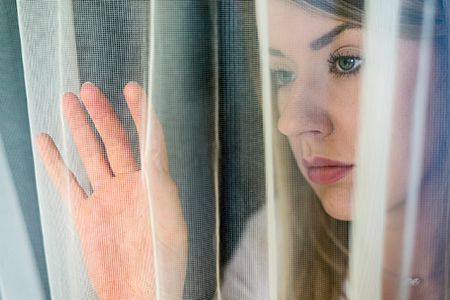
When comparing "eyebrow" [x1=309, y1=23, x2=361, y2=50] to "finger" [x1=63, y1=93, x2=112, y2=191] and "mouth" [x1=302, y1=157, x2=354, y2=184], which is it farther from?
"finger" [x1=63, y1=93, x2=112, y2=191]

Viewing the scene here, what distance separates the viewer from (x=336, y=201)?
666mm

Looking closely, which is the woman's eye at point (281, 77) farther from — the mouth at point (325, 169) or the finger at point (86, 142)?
the finger at point (86, 142)

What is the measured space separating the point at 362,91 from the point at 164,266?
337 mm

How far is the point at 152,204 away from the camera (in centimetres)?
64

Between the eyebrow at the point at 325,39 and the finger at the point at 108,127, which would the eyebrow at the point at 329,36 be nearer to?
the eyebrow at the point at 325,39

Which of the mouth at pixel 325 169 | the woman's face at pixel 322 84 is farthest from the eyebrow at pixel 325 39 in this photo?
the mouth at pixel 325 169

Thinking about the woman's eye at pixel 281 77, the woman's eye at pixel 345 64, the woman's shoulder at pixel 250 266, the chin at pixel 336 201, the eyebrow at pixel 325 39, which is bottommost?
the woman's shoulder at pixel 250 266

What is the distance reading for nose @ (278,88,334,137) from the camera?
627mm

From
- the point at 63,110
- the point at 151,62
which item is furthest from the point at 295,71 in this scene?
the point at 63,110

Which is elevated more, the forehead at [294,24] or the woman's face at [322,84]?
the forehead at [294,24]

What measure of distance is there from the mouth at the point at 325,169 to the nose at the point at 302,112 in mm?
46

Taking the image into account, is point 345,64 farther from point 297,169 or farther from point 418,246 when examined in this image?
point 418,246

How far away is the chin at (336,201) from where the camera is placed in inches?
26.0

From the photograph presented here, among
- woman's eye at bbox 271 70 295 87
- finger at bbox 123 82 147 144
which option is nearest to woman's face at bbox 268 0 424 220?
woman's eye at bbox 271 70 295 87
